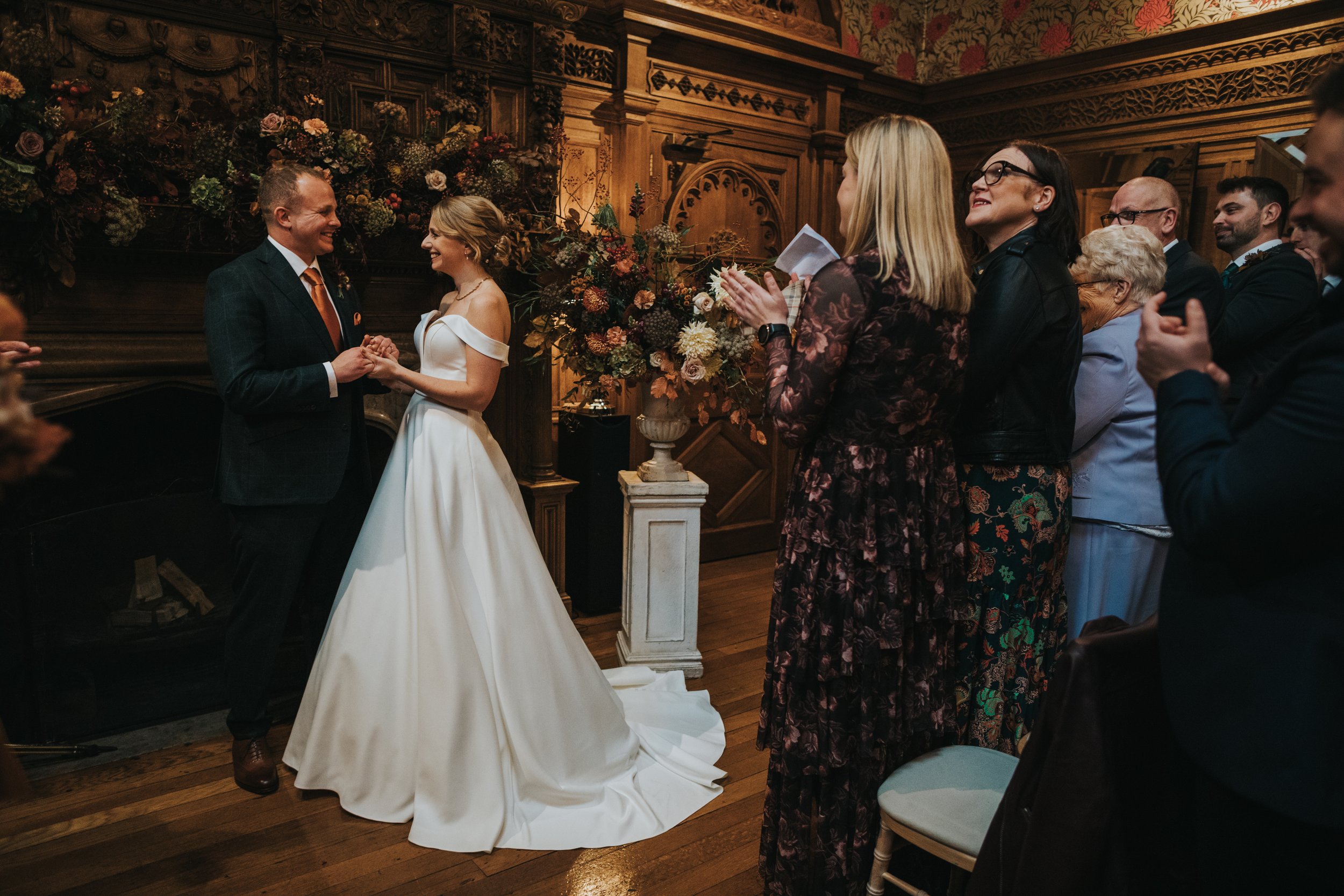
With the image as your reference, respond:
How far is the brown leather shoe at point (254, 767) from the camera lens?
2.66 metres

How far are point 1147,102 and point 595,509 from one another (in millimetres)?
4080

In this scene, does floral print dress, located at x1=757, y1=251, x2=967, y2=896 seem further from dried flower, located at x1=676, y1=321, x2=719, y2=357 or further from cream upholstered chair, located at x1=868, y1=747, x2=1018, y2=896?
dried flower, located at x1=676, y1=321, x2=719, y2=357

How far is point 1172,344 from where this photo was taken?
113 centimetres

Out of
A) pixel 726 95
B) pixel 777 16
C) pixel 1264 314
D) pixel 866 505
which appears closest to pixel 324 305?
pixel 866 505

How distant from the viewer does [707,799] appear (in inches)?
105

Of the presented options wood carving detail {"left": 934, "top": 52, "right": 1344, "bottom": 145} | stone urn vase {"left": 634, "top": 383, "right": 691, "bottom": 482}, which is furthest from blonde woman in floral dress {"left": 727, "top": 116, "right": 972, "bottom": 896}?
wood carving detail {"left": 934, "top": 52, "right": 1344, "bottom": 145}

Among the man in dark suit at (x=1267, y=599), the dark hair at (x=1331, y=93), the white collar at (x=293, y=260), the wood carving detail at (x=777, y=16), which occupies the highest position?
the wood carving detail at (x=777, y=16)

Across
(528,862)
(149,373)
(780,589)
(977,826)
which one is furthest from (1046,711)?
(149,373)

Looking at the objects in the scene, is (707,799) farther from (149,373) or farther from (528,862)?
(149,373)

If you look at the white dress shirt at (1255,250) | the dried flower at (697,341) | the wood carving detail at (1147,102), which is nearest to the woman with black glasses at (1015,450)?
the dried flower at (697,341)

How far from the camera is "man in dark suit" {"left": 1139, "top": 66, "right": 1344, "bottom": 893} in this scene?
0.94m

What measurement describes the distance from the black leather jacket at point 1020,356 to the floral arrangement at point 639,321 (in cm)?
Result: 147

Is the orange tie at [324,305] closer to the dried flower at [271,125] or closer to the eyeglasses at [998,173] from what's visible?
the dried flower at [271,125]

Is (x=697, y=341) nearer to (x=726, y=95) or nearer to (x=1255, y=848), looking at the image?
(x=1255, y=848)
